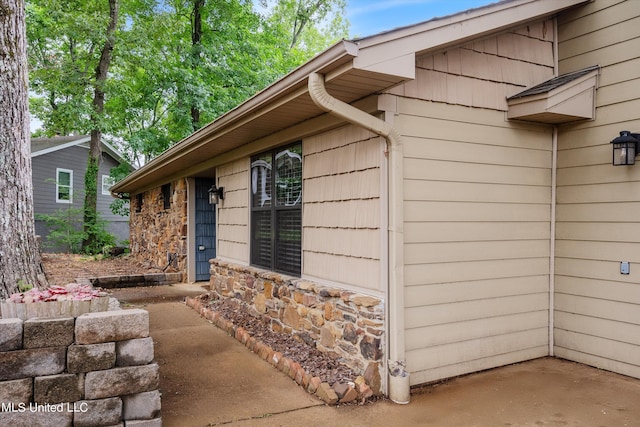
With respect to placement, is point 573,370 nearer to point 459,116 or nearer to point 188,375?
point 459,116

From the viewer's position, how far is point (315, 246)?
4172mm

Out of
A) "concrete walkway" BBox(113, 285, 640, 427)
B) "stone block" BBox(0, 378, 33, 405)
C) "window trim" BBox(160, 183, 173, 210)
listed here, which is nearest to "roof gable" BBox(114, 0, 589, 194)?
"concrete walkway" BBox(113, 285, 640, 427)

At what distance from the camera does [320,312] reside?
12.9ft

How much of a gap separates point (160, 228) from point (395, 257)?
8.60 metres

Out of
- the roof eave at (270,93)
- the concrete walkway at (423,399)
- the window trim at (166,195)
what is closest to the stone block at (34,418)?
the concrete walkway at (423,399)

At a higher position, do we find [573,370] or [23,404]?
[23,404]

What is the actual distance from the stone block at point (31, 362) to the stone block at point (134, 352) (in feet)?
0.95

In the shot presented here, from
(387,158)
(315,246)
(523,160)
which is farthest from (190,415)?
(523,160)

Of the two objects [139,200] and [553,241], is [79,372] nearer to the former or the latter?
[553,241]

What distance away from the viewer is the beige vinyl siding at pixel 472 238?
3.33 meters

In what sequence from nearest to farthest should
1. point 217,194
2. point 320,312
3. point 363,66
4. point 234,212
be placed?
point 363,66 < point 320,312 < point 234,212 < point 217,194

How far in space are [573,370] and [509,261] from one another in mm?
1044

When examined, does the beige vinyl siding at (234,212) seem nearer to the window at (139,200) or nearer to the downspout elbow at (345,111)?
the downspout elbow at (345,111)

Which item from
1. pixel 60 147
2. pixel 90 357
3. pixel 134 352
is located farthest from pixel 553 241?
pixel 60 147
